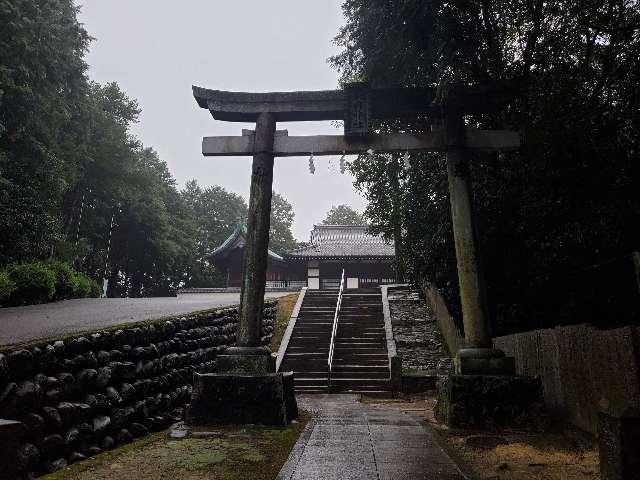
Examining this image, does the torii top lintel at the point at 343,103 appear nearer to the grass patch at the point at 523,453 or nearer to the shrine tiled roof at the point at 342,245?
the grass patch at the point at 523,453

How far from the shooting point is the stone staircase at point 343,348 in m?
12.5

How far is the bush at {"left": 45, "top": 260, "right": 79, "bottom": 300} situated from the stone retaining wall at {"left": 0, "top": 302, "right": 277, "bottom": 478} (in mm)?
8078

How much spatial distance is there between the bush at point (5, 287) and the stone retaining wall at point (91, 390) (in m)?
5.68

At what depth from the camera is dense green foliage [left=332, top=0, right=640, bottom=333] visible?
653 centimetres

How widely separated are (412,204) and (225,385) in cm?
615

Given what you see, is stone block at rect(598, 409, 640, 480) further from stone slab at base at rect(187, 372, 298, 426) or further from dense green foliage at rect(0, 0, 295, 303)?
dense green foliage at rect(0, 0, 295, 303)

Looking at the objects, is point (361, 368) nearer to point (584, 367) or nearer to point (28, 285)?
point (584, 367)

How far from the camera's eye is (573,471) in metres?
3.94

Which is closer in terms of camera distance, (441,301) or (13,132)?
(441,301)

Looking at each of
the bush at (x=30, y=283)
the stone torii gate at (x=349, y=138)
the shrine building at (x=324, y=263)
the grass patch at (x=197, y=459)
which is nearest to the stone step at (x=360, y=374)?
the stone torii gate at (x=349, y=138)

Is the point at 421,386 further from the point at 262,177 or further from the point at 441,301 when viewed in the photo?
the point at 262,177

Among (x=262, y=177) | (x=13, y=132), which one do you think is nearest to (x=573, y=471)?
(x=262, y=177)

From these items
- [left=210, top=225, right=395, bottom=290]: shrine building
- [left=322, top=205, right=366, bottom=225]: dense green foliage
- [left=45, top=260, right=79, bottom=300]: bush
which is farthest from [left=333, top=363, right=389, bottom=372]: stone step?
[left=322, top=205, right=366, bottom=225]: dense green foliage

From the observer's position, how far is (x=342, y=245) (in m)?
31.0
